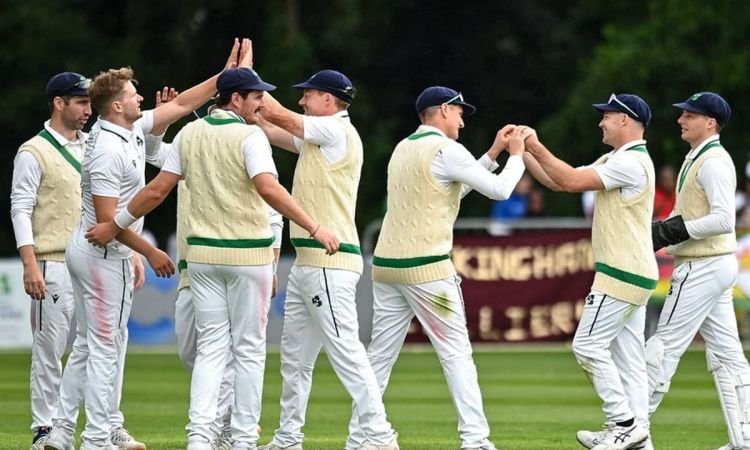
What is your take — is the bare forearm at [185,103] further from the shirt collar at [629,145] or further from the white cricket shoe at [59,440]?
the shirt collar at [629,145]

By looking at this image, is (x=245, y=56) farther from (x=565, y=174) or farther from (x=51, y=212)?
(x=565, y=174)

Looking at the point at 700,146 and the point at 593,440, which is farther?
the point at 700,146

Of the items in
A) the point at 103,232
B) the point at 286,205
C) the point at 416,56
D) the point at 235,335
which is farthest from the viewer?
the point at 416,56

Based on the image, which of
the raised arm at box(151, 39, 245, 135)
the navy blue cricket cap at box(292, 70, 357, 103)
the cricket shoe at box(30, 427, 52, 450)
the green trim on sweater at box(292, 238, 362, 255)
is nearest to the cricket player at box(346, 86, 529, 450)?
the green trim on sweater at box(292, 238, 362, 255)

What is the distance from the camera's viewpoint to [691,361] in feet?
69.1

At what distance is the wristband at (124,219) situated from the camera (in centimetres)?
1034

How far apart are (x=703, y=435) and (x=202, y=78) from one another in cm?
2419

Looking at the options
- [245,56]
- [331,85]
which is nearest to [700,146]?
[331,85]

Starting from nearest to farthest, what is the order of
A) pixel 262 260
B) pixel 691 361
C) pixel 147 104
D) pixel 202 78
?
pixel 262 260 → pixel 691 361 → pixel 147 104 → pixel 202 78

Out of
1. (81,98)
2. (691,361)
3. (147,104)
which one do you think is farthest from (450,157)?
(147,104)

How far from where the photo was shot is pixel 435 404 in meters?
15.9

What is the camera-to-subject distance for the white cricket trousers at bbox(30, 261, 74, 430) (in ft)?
37.2

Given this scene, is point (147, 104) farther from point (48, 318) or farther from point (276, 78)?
point (48, 318)

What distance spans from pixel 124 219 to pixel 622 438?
355 cm
